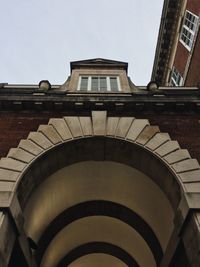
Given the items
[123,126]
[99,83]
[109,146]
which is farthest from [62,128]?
[99,83]

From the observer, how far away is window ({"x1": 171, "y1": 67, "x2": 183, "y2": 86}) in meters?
23.8

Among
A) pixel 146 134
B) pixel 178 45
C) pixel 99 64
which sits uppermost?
pixel 178 45

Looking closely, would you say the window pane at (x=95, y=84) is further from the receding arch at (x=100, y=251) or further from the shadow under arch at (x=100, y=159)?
the receding arch at (x=100, y=251)

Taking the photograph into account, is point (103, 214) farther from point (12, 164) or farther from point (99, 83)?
point (99, 83)

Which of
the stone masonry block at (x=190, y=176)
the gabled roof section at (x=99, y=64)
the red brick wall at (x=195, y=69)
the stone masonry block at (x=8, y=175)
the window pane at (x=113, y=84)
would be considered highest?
the red brick wall at (x=195, y=69)

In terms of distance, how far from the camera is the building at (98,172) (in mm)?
8164

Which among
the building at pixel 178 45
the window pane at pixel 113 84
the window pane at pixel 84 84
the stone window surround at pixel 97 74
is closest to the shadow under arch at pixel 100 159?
the window pane at pixel 113 84

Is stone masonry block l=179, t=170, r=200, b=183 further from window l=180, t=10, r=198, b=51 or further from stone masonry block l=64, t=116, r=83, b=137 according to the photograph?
window l=180, t=10, r=198, b=51

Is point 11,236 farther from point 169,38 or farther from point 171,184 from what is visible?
point 169,38

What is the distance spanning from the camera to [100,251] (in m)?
15.0

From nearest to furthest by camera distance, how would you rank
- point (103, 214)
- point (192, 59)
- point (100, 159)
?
point (100, 159), point (103, 214), point (192, 59)

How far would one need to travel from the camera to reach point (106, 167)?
1098 centimetres

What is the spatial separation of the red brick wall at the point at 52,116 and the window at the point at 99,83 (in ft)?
10.7

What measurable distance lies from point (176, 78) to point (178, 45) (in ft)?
8.87
